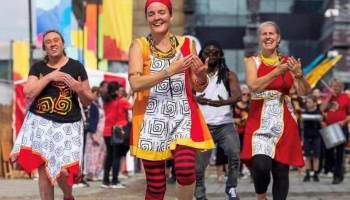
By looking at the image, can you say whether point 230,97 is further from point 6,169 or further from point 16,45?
point 16,45

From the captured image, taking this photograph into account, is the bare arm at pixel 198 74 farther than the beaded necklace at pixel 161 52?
No

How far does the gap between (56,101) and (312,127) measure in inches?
384

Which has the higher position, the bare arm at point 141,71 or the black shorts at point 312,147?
the bare arm at point 141,71

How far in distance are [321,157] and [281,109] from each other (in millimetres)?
9049

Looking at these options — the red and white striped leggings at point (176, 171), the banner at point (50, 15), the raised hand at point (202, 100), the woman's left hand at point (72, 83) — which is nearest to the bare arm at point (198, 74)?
the red and white striped leggings at point (176, 171)

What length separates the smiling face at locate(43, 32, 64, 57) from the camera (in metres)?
7.08

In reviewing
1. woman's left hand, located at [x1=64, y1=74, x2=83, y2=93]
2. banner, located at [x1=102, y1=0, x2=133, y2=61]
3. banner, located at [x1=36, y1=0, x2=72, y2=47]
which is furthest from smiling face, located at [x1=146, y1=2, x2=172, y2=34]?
banner, located at [x1=102, y1=0, x2=133, y2=61]

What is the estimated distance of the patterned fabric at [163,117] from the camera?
596cm

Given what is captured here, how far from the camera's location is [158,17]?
5996 mm

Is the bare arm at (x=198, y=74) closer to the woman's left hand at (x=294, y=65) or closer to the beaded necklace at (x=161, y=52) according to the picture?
the beaded necklace at (x=161, y=52)

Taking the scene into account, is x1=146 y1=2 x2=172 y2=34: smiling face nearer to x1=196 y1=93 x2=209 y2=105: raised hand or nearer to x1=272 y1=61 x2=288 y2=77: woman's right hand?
x1=272 y1=61 x2=288 y2=77: woman's right hand

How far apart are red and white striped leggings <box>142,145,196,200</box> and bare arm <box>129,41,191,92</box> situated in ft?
1.78

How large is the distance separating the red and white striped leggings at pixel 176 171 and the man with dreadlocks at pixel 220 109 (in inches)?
116

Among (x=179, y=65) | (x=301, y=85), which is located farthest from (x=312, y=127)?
(x=179, y=65)
